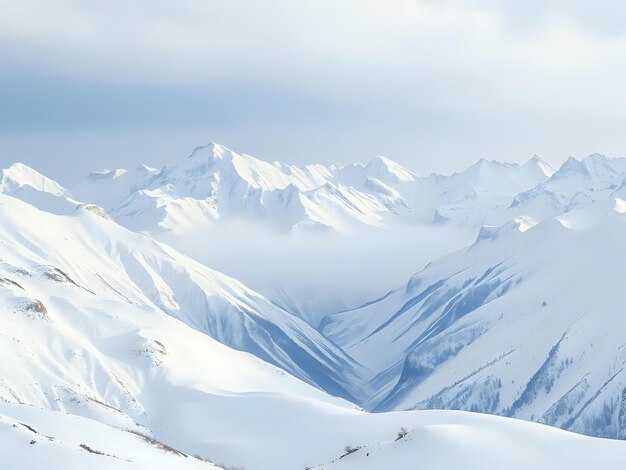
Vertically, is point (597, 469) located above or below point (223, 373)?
above

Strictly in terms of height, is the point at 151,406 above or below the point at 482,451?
below

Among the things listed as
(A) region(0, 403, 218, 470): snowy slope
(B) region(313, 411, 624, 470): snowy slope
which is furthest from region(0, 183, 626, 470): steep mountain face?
(B) region(313, 411, 624, 470): snowy slope

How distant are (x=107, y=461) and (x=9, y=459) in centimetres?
641

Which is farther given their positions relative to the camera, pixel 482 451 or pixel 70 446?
pixel 482 451

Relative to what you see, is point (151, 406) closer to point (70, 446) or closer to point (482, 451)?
point (482, 451)

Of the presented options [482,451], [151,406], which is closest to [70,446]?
[482,451]

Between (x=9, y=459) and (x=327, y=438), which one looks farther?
(x=327, y=438)

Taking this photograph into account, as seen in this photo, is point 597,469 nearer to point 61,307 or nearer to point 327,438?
point 327,438

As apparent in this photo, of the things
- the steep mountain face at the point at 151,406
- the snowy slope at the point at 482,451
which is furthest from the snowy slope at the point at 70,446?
the snowy slope at the point at 482,451

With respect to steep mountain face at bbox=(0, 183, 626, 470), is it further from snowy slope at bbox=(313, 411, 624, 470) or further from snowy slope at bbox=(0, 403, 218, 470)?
snowy slope at bbox=(313, 411, 624, 470)

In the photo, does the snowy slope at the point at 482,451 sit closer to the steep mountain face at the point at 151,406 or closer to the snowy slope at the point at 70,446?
the steep mountain face at the point at 151,406

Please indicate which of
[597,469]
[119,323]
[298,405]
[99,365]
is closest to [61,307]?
[119,323]

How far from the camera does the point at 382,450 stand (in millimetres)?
76000

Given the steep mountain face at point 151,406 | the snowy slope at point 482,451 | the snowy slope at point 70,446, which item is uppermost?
the snowy slope at point 482,451
